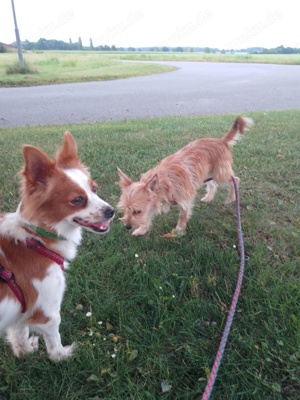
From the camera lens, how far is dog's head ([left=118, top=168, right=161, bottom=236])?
3703 mm

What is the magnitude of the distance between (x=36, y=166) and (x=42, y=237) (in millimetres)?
A: 508

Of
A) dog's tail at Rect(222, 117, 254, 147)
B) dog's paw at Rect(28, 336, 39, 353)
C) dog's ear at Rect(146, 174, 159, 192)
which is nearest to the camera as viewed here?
dog's paw at Rect(28, 336, 39, 353)

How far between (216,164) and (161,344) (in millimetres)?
2754

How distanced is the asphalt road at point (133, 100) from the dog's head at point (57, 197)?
25.5ft

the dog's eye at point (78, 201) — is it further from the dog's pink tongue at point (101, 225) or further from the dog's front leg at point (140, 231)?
the dog's front leg at point (140, 231)

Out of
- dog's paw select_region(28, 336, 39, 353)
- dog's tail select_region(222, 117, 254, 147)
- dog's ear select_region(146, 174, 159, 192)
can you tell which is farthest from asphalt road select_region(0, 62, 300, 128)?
dog's paw select_region(28, 336, 39, 353)

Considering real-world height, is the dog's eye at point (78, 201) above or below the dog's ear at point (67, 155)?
below

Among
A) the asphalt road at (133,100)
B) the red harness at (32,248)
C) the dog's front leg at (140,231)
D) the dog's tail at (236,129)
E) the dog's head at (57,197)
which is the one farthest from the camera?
the asphalt road at (133,100)

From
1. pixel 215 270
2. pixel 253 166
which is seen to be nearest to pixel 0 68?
pixel 253 166

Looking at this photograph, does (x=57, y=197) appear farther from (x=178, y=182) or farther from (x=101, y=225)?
(x=178, y=182)

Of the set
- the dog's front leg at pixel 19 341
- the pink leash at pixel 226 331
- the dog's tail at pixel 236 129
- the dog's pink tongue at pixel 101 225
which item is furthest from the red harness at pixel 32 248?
the dog's tail at pixel 236 129

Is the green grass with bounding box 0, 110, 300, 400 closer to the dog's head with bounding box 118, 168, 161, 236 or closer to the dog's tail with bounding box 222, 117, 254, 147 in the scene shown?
the dog's head with bounding box 118, 168, 161, 236

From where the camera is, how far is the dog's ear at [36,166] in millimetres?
2005

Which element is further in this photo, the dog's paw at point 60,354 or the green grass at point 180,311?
the dog's paw at point 60,354
